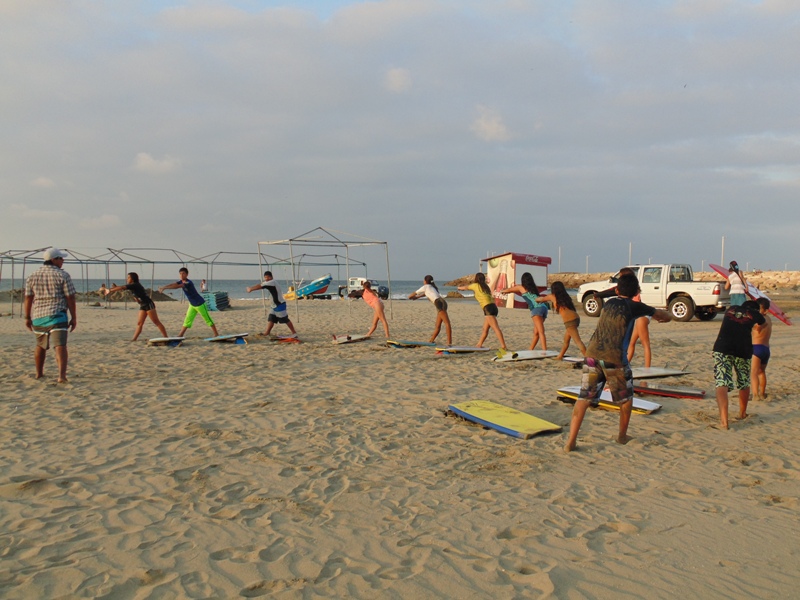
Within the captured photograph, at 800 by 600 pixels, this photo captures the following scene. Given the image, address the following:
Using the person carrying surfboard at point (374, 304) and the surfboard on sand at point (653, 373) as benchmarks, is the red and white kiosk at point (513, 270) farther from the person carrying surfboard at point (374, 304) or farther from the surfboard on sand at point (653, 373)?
the surfboard on sand at point (653, 373)

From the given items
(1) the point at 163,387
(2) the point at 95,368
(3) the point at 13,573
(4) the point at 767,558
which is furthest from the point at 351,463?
(2) the point at 95,368

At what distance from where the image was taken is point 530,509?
13.5 feet

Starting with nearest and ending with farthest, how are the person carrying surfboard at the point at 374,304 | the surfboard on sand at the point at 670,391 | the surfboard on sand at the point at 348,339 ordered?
1. the surfboard on sand at the point at 670,391
2. the surfboard on sand at the point at 348,339
3. the person carrying surfboard at the point at 374,304

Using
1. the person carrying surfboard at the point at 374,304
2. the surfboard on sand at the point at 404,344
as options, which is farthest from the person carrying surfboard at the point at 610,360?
the person carrying surfboard at the point at 374,304

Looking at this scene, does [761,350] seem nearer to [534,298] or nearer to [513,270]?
[534,298]

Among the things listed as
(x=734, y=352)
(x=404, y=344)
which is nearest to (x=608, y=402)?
(x=734, y=352)

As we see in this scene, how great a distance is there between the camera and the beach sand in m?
3.17

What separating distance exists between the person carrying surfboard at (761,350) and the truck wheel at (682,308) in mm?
12465

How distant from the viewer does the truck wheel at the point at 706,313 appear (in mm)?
19578

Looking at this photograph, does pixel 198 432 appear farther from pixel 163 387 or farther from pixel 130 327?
pixel 130 327

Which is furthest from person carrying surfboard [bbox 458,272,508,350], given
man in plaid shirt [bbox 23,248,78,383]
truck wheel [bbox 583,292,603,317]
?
truck wheel [bbox 583,292,603,317]

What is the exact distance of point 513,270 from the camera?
2642 centimetres

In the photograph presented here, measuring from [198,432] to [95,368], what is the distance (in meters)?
4.81

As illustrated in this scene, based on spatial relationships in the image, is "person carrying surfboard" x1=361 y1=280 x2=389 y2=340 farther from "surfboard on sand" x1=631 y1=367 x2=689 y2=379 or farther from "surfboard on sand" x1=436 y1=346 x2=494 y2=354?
"surfboard on sand" x1=631 y1=367 x2=689 y2=379
